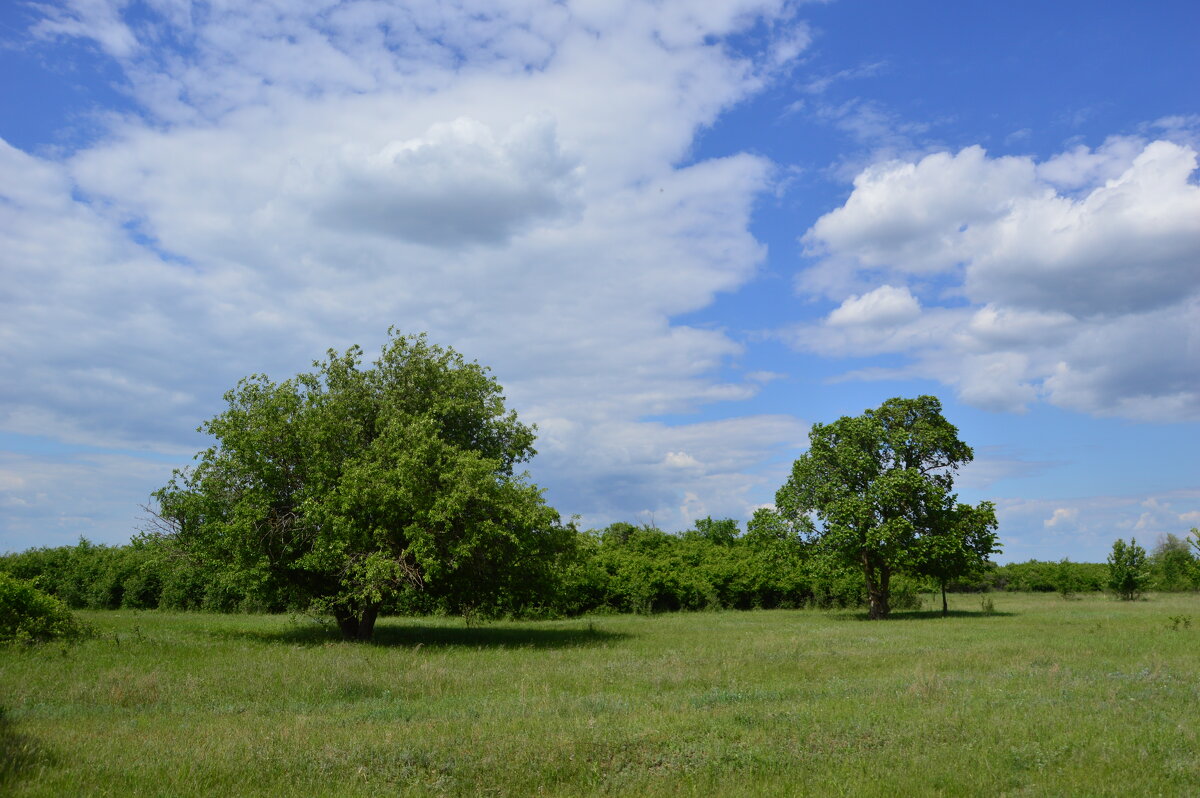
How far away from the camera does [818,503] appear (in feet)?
140

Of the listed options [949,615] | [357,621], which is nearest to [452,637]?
[357,621]

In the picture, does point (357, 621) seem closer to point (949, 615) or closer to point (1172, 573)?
point (949, 615)

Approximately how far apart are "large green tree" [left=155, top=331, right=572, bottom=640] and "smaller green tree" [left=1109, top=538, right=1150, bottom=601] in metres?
52.8

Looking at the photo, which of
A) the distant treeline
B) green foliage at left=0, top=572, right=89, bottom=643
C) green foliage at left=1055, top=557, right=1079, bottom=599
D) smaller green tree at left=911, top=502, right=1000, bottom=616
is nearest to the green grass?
green foliage at left=0, top=572, right=89, bottom=643

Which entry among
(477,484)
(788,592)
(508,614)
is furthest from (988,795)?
(788,592)

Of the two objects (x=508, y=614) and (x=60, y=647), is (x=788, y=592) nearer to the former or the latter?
(x=508, y=614)

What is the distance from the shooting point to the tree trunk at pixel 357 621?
2747 centimetres

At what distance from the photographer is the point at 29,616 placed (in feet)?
78.1

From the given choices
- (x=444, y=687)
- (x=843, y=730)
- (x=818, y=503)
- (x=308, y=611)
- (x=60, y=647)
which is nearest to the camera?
(x=843, y=730)

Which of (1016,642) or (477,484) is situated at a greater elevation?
(477,484)

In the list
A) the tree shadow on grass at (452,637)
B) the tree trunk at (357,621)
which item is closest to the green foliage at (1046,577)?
the tree shadow on grass at (452,637)

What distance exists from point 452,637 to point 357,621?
3775 millimetres

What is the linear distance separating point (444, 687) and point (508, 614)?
30279mm

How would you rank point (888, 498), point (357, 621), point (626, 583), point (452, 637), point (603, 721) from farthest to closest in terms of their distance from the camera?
point (626, 583), point (888, 498), point (452, 637), point (357, 621), point (603, 721)
